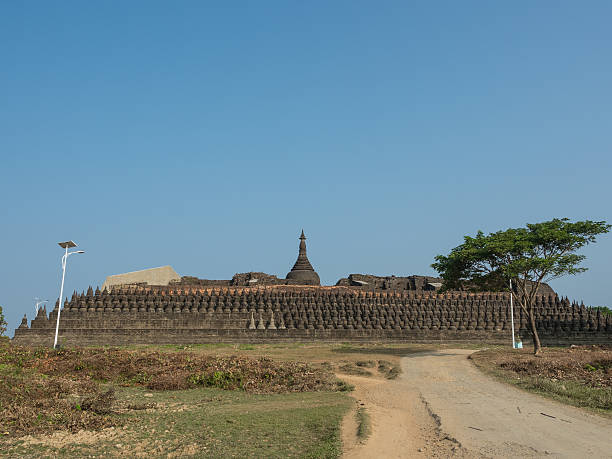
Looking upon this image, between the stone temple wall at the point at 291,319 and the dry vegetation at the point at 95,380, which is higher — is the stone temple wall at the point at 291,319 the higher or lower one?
the higher one

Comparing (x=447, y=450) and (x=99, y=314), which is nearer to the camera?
(x=447, y=450)

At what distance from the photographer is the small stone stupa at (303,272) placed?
47.4m

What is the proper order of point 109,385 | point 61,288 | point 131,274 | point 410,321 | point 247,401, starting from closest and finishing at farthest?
point 247,401 < point 109,385 < point 61,288 < point 410,321 < point 131,274

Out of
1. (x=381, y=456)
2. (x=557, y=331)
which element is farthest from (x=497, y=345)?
(x=381, y=456)

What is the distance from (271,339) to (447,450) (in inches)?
912

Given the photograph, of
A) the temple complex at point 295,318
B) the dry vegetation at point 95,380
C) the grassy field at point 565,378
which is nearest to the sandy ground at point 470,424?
the grassy field at point 565,378

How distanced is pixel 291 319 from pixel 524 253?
15189 mm

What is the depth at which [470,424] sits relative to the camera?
8.81 metres

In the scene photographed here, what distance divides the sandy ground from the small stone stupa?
109ft

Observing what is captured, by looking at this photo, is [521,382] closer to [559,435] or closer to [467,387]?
[467,387]

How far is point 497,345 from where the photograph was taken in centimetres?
2938

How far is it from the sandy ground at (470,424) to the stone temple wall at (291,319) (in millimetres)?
17057

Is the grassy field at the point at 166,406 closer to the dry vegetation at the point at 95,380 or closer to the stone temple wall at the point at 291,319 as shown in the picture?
the dry vegetation at the point at 95,380

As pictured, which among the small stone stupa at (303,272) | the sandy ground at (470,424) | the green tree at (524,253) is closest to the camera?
the sandy ground at (470,424)
